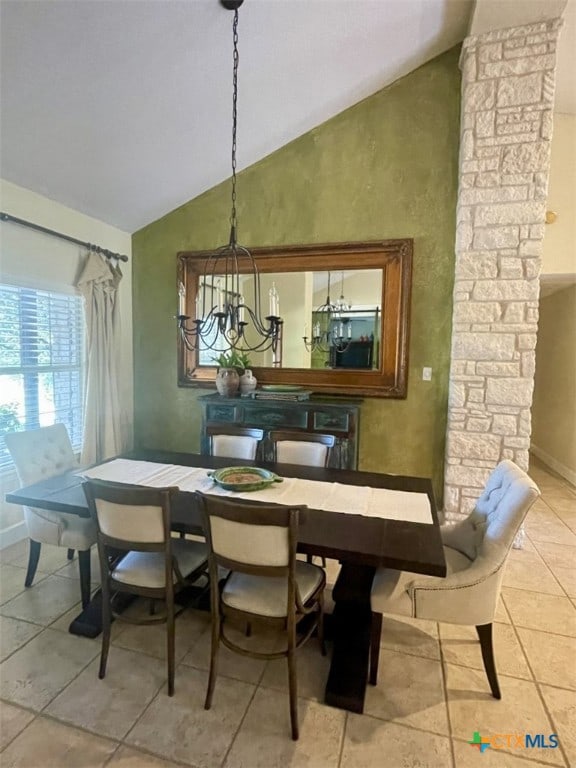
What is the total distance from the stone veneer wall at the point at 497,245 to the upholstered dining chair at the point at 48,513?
2.62 metres

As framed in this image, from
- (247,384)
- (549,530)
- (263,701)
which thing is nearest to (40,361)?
(247,384)

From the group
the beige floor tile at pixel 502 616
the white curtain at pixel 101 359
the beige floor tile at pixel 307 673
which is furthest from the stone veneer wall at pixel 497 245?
the white curtain at pixel 101 359

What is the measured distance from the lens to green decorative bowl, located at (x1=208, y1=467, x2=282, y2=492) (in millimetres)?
2061

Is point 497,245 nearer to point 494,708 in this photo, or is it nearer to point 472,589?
point 472,589

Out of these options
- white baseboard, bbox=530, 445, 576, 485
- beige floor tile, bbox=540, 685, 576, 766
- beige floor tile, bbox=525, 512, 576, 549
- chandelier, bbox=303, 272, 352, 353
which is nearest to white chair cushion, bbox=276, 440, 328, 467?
chandelier, bbox=303, 272, 352, 353

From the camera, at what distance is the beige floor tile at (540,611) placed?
2.19 metres

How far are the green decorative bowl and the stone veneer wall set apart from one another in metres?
1.72

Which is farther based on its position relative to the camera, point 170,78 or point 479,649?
point 170,78

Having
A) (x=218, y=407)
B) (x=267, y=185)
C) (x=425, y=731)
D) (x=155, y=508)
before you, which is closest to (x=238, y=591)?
(x=155, y=508)

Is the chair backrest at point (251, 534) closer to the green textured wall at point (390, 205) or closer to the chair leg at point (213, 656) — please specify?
the chair leg at point (213, 656)

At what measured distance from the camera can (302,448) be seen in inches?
106

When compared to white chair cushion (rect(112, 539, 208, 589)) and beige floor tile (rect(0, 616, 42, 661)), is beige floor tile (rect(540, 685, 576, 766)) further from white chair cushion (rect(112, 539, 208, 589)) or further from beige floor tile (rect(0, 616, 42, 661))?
beige floor tile (rect(0, 616, 42, 661))

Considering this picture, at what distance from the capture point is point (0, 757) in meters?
1.44

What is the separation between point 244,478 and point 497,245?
249 cm
